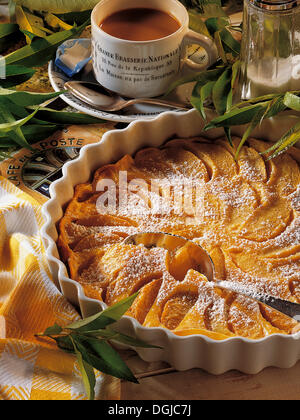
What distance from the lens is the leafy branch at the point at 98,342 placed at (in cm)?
110

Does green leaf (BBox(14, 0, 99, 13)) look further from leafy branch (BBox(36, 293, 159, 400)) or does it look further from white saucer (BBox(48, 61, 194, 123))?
leafy branch (BBox(36, 293, 159, 400))

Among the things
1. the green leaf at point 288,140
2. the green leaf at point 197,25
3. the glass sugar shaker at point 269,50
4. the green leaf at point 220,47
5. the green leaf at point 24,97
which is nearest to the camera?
the green leaf at point 288,140

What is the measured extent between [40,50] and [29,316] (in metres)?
0.89

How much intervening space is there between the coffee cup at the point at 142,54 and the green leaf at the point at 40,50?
0.11 m

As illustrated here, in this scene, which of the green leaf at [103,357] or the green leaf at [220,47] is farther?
the green leaf at [220,47]

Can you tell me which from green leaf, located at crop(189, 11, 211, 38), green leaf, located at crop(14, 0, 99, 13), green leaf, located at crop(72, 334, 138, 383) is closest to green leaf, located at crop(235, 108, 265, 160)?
green leaf, located at crop(189, 11, 211, 38)

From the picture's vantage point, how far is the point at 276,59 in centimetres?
160

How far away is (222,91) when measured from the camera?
164cm

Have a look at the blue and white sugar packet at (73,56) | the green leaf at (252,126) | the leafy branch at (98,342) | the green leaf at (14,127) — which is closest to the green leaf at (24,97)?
the green leaf at (14,127)

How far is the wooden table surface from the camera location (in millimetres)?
1164

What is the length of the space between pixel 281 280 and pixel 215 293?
15 cm

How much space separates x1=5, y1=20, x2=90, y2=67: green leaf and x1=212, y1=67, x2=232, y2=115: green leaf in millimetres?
456

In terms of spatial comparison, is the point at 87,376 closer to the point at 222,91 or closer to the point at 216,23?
the point at 222,91

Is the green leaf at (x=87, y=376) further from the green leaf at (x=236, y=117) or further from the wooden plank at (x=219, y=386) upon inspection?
the green leaf at (x=236, y=117)
